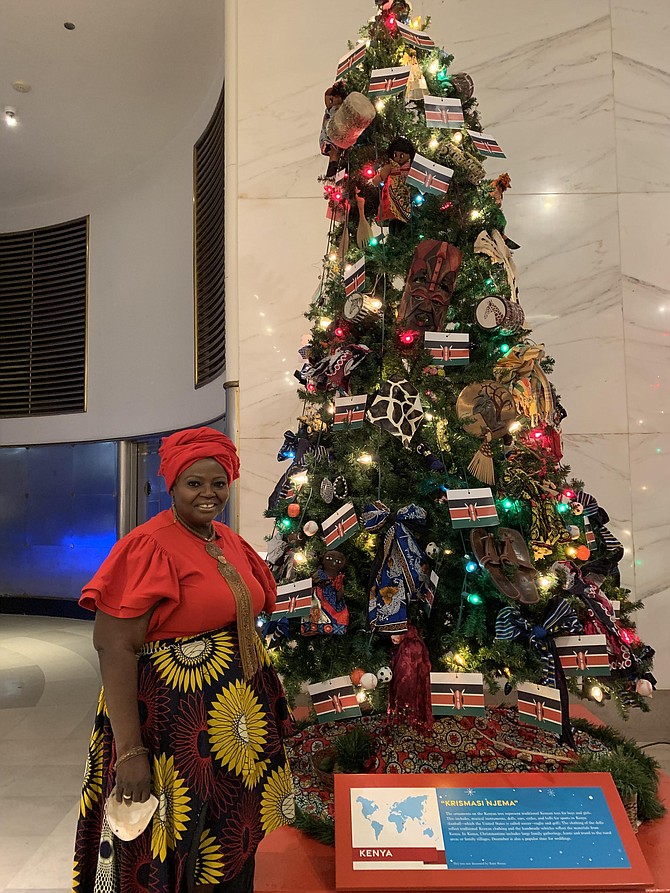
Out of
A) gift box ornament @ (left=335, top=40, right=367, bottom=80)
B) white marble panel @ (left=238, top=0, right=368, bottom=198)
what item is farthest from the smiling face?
white marble panel @ (left=238, top=0, right=368, bottom=198)

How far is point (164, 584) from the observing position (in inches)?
60.9

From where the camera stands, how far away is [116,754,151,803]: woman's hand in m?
1.48

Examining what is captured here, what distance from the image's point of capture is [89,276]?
24.9 ft

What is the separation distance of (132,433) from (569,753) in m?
5.59

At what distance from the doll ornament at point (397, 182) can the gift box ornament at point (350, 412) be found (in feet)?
2.35

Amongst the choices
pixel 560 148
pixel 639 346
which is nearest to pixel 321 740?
pixel 639 346

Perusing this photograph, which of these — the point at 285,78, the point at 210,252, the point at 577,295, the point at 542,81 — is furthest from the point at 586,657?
the point at 210,252

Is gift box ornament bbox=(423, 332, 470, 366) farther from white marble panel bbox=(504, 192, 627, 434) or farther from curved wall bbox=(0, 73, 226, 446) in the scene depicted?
curved wall bbox=(0, 73, 226, 446)

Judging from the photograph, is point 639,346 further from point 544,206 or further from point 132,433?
point 132,433

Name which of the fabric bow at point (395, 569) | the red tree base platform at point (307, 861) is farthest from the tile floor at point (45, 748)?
the fabric bow at point (395, 569)

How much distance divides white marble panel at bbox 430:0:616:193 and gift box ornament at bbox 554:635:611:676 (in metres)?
2.75

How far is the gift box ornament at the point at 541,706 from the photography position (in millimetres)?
Result: 2131

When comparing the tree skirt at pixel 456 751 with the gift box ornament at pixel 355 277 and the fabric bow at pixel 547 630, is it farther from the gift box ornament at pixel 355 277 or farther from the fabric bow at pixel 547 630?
the gift box ornament at pixel 355 277

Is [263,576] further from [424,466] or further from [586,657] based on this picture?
[586,657]
